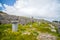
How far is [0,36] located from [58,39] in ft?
18.8

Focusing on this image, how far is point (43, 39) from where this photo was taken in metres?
15.1

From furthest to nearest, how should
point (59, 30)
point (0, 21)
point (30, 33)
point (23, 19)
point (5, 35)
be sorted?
point (23, 19) < point (0, 21) < point (59, 30) < point (30, 33) < point (5, 35)

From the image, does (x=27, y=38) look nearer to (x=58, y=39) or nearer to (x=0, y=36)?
(x=0, y=36)

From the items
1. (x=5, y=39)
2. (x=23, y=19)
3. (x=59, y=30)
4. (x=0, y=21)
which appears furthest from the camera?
(x=23, y=19)

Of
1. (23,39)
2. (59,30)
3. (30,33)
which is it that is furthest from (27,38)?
(59,30)

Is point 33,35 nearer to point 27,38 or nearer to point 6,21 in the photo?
point 27,38

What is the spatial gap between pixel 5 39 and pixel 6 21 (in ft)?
35.7

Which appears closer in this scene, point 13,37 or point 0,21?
point 13,37

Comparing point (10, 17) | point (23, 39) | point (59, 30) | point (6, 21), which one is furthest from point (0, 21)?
point (23, 39)

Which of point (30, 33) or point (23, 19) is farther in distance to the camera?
point (23, 19)

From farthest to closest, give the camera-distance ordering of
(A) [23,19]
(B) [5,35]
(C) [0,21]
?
(A) [23,19]
(C) [0,21]
(B) [5,35]

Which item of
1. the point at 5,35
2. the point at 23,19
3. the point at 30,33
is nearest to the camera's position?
the point at 5,35

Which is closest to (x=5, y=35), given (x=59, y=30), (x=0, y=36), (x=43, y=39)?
(x=0, y=36)

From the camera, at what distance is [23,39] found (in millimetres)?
14203
